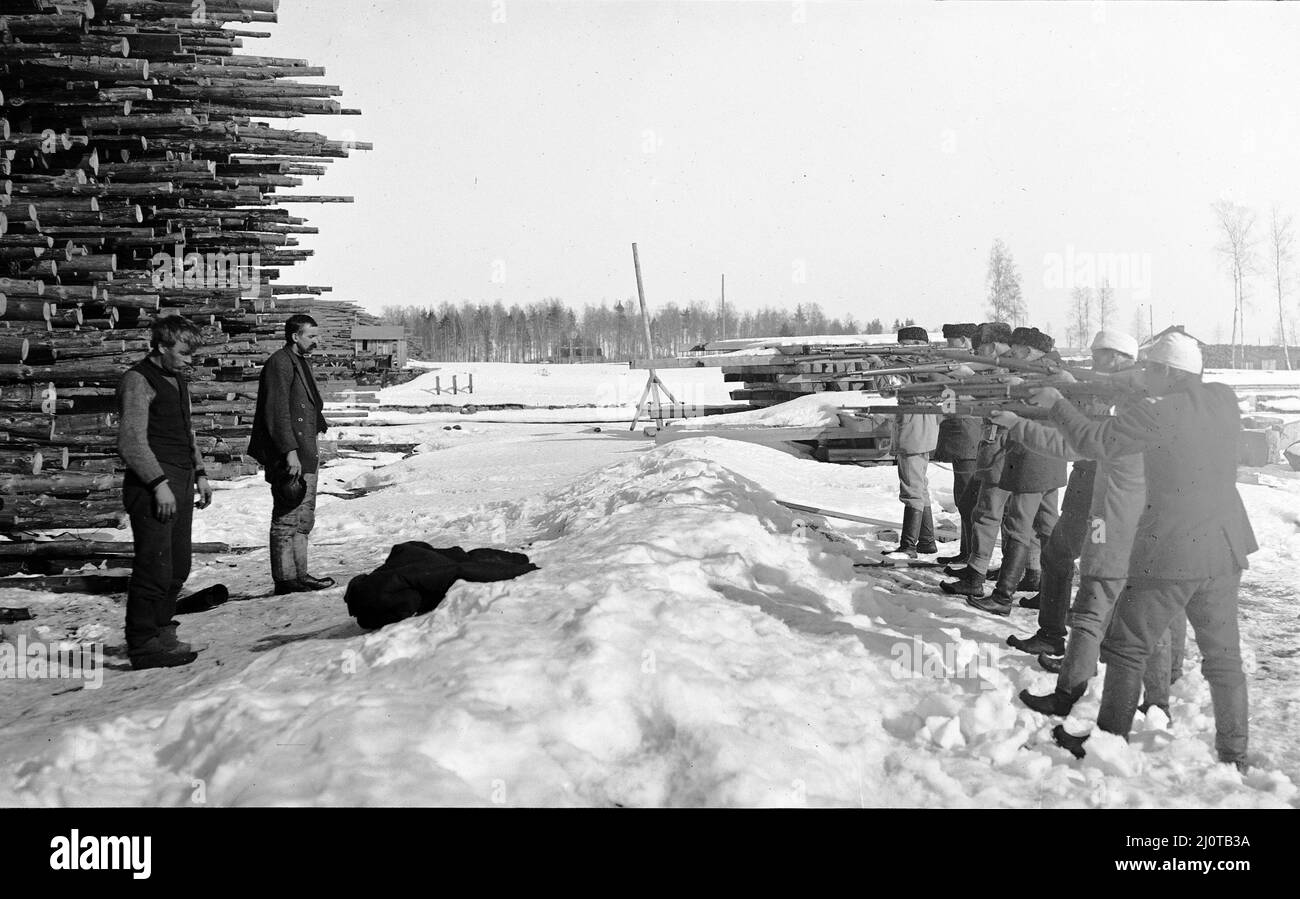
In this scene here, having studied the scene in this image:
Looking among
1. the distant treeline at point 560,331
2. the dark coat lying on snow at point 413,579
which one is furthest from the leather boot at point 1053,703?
the distant treeline at point 560,331

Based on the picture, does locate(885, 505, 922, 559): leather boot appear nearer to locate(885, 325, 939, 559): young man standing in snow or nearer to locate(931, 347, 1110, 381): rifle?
locate(885, 325, 939, 559): young man standing in snow

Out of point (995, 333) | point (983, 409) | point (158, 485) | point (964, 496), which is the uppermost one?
point (995, 333)

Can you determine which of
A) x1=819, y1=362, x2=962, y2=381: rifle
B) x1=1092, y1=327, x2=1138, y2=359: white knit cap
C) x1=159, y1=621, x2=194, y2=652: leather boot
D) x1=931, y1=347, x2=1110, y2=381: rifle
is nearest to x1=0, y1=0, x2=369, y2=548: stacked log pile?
x1=159, y1=621, x2=194, y2=652: leather boot

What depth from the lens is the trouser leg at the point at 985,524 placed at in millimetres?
6520

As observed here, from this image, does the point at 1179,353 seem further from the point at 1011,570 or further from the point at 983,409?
the point at 1011,570

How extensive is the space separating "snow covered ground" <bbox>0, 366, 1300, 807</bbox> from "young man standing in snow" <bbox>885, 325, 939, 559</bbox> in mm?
744

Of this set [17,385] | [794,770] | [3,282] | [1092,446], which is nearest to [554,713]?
[794,770]

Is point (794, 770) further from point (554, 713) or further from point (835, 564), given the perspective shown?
point (835, 564)

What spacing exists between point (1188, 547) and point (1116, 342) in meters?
1.68

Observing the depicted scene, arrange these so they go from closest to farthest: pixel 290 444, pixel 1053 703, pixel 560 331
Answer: pixel 1053 703 < pixel 290 444 < pixel 560 331

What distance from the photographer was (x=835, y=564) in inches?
273

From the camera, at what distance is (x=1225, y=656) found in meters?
3.75

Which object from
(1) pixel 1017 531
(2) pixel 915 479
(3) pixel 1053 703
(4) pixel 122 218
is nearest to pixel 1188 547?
(3) pixel 1053 703
